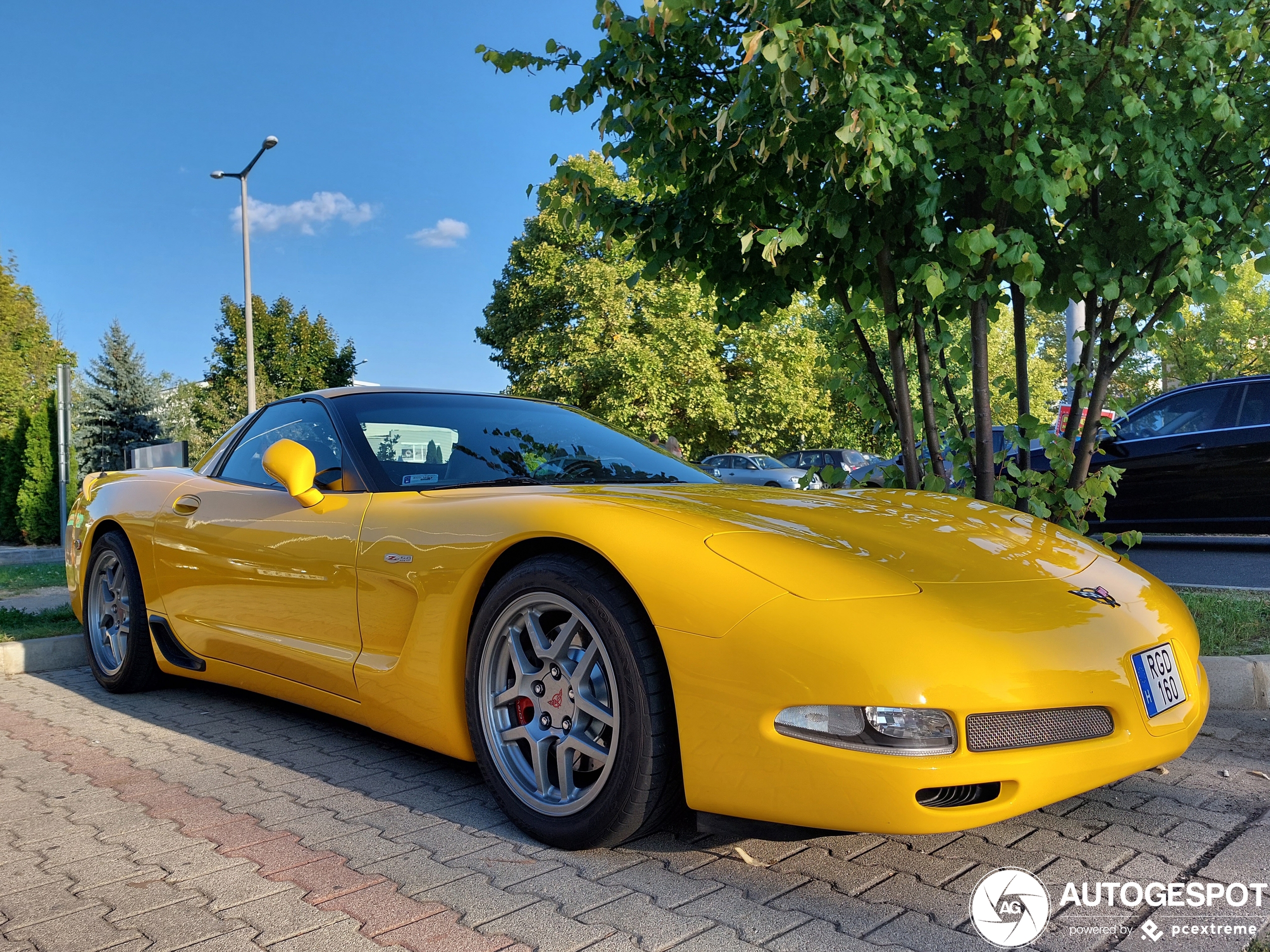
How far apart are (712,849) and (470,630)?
891mm

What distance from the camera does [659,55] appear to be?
474 centimetres

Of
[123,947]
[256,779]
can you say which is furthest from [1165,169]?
[123,947]

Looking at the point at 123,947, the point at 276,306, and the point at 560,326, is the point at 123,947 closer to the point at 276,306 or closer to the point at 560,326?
the point at 560,326

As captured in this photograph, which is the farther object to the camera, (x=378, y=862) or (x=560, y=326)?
(x=560, y=326)

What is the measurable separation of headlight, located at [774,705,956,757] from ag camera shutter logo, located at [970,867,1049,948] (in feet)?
1.25

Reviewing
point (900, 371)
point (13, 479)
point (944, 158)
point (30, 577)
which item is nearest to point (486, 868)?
point (900, 371)

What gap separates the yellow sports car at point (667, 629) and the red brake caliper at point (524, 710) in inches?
0.5

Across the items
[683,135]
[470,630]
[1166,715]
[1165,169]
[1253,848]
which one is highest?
[683,135]

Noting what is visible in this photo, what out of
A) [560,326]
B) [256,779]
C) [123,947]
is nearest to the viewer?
[123,947]

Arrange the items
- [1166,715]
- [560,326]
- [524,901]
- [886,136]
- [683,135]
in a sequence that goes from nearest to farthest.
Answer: [524,901] → [1166,715] → [886,136] → [683,135] → [560,326]

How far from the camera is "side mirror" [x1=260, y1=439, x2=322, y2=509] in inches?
128

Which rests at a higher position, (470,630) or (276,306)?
(276,306)

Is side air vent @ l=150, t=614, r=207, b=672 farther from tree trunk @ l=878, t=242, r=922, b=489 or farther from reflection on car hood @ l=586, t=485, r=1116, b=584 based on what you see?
tree trunk @ l=878, t=242, r=922, b=489

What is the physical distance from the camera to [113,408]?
27.6 metres
